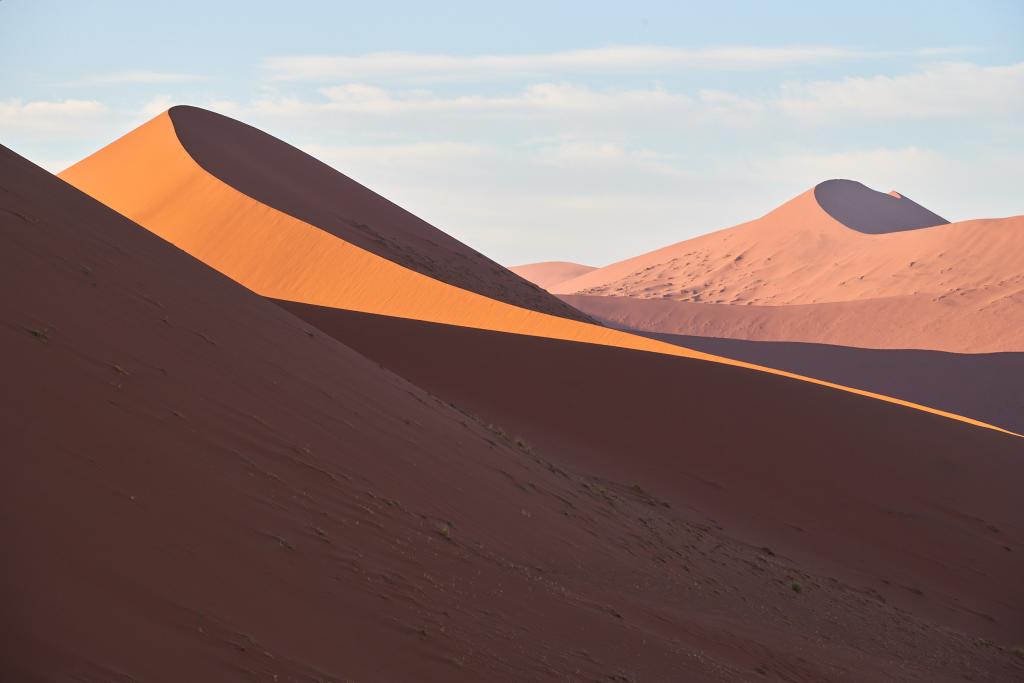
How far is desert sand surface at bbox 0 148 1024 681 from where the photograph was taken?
481 cm

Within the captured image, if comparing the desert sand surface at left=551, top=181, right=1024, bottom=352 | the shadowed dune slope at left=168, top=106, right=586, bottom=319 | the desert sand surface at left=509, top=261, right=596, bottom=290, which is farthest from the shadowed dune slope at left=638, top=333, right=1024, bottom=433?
the desert sand surface at left=509, top=261, right=596, bottom=290

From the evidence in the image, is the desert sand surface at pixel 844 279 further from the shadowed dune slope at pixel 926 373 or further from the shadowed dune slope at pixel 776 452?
the shadowed dune slope at pixel 776 452

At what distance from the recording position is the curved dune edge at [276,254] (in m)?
20.2

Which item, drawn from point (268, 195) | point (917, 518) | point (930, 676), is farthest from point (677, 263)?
point (930, 676)

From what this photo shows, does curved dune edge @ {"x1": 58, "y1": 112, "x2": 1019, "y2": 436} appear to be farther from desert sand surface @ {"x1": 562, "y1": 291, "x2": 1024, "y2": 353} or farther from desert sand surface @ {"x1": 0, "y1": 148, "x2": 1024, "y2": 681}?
desert sand surface @ {"x1": 562, "y1": 291, "x2": 1024, "y2": 353}

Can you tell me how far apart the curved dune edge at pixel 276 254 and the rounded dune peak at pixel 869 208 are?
65.4m

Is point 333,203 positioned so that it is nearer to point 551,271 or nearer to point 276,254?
point 276,254

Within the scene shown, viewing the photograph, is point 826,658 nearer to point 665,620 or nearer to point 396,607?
point 665,620

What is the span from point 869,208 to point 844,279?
22663mm

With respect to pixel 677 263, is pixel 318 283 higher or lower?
lower

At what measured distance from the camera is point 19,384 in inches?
230

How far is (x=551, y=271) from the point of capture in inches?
6604

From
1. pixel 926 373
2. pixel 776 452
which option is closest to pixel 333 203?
pixel 776 452

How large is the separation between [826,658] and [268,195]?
21.5 metres
